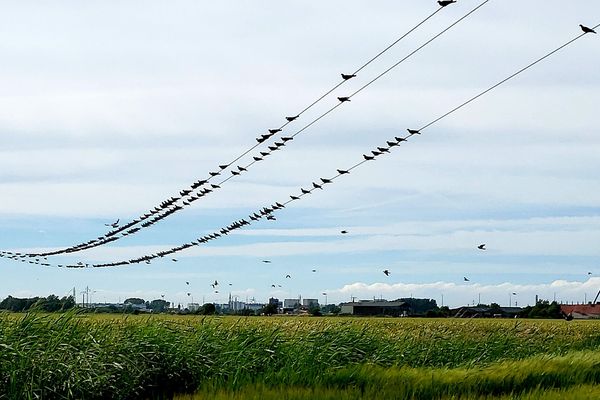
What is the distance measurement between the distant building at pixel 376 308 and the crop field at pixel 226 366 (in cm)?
6697

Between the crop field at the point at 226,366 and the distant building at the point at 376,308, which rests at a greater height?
the distant building at the point at 376,308

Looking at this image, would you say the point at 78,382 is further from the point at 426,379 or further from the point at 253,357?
the point at 426,379

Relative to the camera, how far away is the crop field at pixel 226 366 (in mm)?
12547

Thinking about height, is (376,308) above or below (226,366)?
above

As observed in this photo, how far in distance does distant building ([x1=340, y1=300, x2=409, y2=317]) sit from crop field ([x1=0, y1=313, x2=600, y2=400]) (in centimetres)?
6697

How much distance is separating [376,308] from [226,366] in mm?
76520

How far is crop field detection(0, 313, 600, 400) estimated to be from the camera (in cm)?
1255

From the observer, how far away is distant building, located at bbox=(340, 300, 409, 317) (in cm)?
8719

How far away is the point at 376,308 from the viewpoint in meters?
91.1

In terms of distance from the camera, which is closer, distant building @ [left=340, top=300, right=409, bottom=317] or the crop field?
the crop field

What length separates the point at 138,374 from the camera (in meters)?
13.9

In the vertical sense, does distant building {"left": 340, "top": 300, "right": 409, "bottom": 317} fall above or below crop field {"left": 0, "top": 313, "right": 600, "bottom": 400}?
above

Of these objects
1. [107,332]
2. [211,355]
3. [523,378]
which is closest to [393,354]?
[523,378]

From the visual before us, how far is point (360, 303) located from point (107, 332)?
79.5 m
